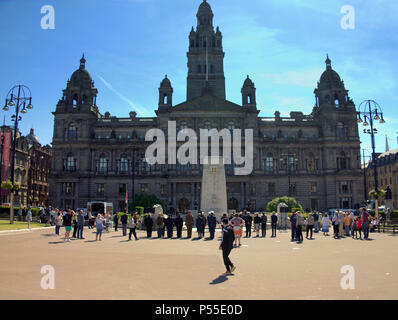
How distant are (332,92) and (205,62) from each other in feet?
92.0

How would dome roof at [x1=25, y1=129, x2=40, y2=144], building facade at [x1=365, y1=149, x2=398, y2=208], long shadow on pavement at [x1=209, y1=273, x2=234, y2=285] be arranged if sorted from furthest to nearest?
dome roof at [x1=25, y1=129, x2=40, y2=144] → building facade at [x1=365, y1=149, x2=398, y2=208] → long shadow on pavement at [x1=209, y1=273, x2=234, y2=285]

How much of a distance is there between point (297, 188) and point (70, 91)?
47.8 meters

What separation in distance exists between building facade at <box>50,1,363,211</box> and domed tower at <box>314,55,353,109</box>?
0.19 m

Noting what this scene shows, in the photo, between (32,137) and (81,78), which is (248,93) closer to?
(81,78)

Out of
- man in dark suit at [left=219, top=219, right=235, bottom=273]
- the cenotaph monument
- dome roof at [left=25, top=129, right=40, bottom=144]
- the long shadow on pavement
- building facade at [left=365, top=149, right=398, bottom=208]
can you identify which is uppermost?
dome roof at [left=25, top=129, right=40, bottom=144]

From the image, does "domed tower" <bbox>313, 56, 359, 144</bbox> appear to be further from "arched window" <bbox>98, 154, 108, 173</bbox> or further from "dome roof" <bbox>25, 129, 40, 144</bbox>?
"dome roof" <bbox>25, 129, 40, 144</bbox>

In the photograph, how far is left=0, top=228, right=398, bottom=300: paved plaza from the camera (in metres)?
8.38

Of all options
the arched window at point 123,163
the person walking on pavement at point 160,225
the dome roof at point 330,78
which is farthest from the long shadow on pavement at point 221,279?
the dome roof at point 330,78

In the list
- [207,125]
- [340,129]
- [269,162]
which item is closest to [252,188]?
[269,162]

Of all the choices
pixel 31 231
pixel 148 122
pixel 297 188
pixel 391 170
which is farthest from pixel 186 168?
pixel 391 170

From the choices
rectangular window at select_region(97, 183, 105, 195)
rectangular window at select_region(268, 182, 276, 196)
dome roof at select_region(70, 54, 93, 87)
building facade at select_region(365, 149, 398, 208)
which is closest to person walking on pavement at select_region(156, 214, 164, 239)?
rectangular window at select_region(268, 182, 276, 196)

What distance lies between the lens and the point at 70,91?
224 ft

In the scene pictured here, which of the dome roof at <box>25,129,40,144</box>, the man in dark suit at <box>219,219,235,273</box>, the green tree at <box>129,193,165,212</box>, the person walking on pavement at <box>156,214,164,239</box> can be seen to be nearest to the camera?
the man in dark suit at <box>219,219,235,273</box>
